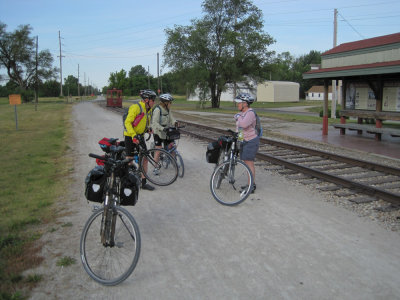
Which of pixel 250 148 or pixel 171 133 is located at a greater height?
pixel 171 133

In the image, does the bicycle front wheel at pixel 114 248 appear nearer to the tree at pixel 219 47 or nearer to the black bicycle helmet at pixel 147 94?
the black bicycle helmet at pixel 147 94

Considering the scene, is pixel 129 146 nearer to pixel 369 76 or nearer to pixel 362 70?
pixel 362 70

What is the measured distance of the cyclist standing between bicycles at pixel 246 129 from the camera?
20.0ft

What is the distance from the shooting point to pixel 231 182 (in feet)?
20.2

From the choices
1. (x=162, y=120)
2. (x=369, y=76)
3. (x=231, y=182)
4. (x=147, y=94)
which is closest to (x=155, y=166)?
(x=162, y=120)

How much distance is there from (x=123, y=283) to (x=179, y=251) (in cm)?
85

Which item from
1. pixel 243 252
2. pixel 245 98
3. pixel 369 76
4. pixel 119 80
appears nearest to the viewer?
pixel 243 252

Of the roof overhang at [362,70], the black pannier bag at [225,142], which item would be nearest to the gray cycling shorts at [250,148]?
the black pannier bag at [225,142]

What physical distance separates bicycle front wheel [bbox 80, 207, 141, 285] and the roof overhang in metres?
10.9

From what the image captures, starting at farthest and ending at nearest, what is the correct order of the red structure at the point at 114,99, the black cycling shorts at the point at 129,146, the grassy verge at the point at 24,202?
the red structure at the point at 114,99
the black cycling shorts at the point at 129,146
the grassy verge at the point at 24,202

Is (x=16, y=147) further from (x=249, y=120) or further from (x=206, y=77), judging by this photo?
(x=206, y=77)

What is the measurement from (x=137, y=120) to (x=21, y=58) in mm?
81744

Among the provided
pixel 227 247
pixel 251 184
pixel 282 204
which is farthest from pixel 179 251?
pixel 282 204

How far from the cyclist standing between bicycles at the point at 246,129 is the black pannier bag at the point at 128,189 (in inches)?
106
